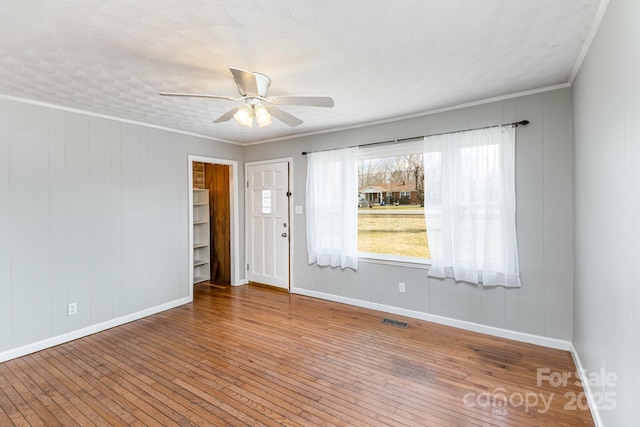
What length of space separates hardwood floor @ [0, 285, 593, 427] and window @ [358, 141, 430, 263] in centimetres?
92

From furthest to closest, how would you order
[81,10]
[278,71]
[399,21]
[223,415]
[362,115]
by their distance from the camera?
[362,115], [278,71], [223,415], [399,21], [81,10]

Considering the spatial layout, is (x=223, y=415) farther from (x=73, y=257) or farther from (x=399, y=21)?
(x=399, y=21)

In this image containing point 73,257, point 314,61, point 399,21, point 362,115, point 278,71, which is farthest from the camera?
point 362,115

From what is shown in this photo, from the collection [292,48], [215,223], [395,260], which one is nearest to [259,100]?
[292,48]

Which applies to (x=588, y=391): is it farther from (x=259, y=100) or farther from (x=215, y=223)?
(x=215, y=223)

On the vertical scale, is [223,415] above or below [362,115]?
below

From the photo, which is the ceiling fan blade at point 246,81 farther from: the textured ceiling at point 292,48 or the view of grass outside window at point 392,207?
the view of grass outside window at point 392,207

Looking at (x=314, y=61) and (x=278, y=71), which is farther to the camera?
(x=278, y=71)

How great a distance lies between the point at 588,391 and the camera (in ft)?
6.97

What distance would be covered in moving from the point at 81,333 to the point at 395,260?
367 cm

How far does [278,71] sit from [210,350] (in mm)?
2627

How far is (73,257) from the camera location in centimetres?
326

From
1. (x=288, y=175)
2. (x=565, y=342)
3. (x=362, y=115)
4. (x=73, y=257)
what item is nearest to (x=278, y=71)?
(x=362, y=115)

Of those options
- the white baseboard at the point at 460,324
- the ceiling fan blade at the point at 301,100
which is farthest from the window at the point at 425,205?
the ceiling fan blade at the point at 301,100
